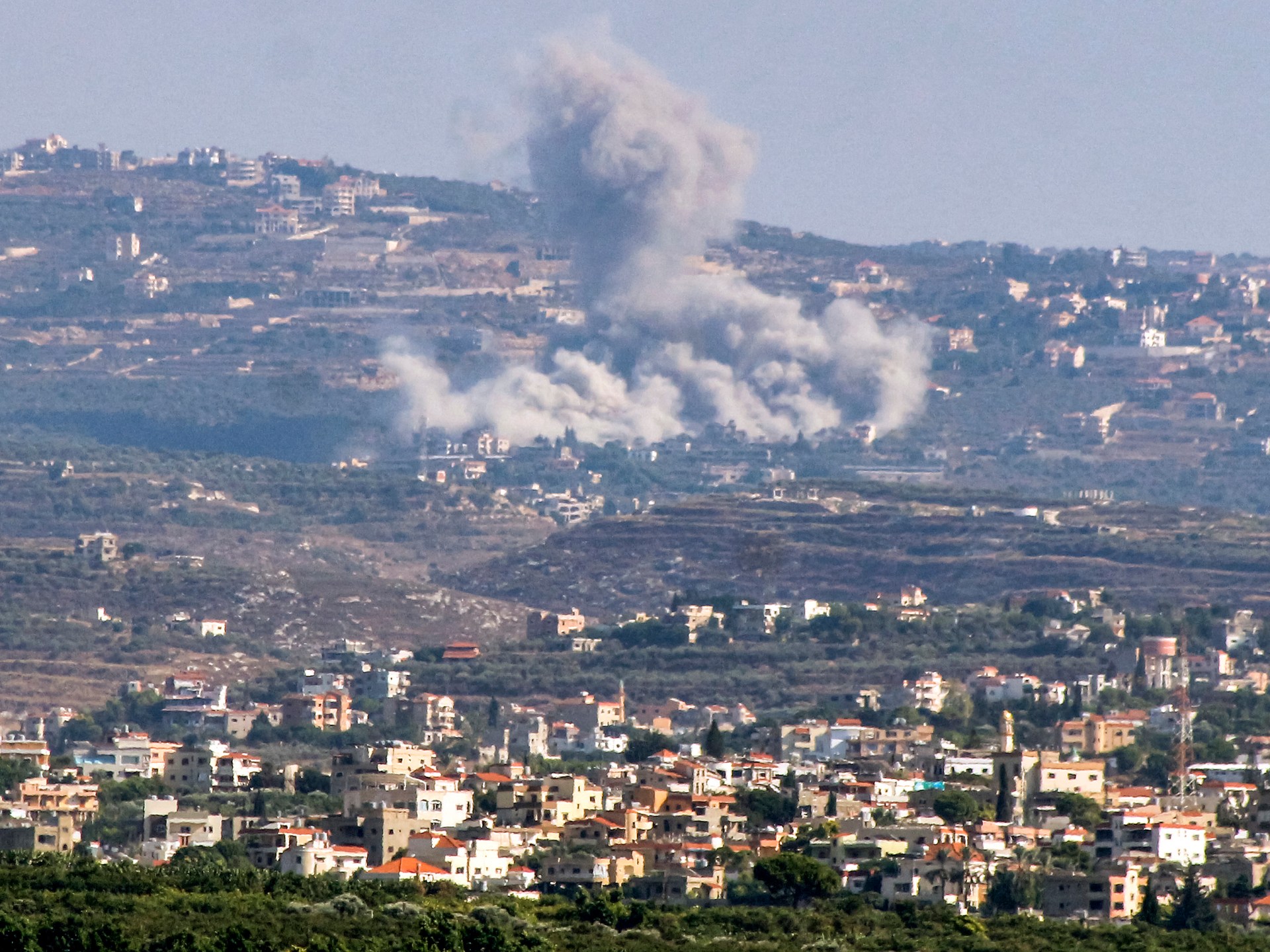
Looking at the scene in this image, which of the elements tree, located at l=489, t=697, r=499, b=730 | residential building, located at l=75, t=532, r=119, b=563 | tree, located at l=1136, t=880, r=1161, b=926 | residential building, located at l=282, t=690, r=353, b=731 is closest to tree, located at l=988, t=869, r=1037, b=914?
tree, located at l=1136, t=880, r=1161, b=926

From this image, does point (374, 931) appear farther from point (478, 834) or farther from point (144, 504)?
point (144, 504)

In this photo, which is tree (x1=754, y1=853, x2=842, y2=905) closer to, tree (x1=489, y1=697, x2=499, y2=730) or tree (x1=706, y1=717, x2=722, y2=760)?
tree (x1=706, y1=717, x2=722, y2=760)

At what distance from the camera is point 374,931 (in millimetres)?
54500

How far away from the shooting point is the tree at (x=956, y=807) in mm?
79812

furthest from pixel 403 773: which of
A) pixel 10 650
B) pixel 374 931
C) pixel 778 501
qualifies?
pixel 778 501

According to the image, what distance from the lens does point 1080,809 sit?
267 ft

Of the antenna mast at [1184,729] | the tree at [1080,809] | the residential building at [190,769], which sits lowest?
the residential building at [190,769]

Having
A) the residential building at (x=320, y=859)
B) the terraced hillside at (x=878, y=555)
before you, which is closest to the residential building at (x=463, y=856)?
the residential building at (x=320, y=859)

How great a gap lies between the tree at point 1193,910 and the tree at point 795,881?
18.1 feet

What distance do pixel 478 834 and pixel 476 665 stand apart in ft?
190

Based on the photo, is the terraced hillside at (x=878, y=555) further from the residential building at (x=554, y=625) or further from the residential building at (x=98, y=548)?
the residential building at (x=554, y=625)

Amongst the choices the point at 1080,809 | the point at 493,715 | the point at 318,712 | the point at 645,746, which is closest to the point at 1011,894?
the point at 1080,809

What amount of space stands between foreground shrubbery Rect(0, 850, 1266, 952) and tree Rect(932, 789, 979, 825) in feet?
Result: 47.3

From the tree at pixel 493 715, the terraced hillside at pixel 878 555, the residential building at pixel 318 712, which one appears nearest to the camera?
the residential building at pixel 318 712
